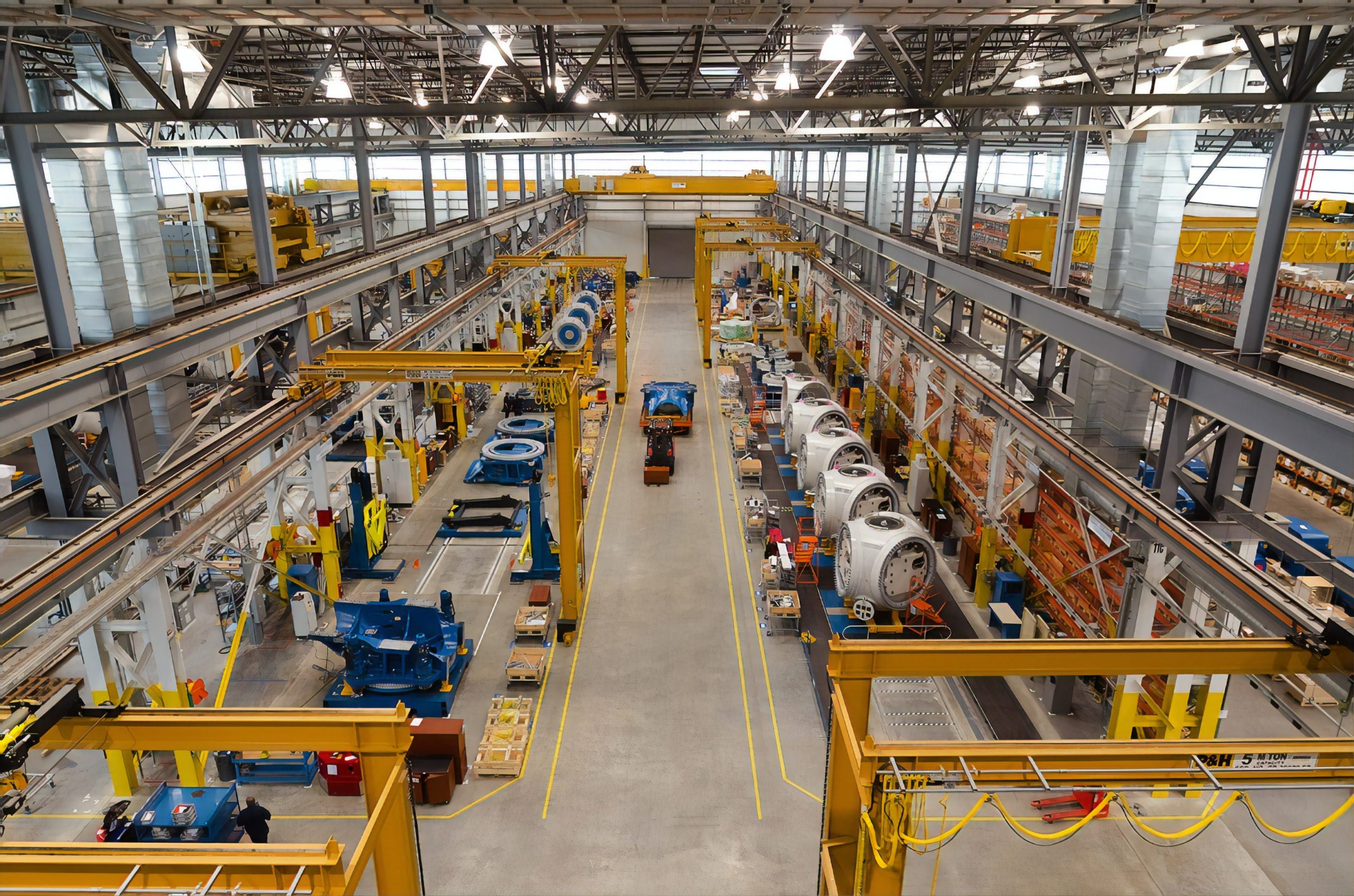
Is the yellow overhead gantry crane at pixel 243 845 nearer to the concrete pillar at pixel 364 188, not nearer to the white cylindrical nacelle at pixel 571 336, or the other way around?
the concrete pillar at pixel 364 188

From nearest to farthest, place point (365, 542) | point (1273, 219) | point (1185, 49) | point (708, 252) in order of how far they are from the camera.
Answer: point (1273, 219)
point (1185, 49)
point (365, 542)
point (708, 252)

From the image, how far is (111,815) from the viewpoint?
9875 millimetres

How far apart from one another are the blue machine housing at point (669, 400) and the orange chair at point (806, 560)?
9063 millimetres

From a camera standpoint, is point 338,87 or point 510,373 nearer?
point 338,87

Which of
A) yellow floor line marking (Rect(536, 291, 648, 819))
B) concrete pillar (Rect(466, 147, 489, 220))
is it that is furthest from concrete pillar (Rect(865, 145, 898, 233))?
concrete pillar (Rect(466, 147, 489, 220))

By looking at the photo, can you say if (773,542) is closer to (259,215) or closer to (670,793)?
(670,793)

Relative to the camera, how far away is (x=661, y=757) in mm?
11922

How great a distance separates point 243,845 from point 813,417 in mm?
18064

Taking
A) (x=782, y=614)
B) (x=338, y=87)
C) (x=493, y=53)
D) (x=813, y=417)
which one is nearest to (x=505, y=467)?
(x=813, y=417)

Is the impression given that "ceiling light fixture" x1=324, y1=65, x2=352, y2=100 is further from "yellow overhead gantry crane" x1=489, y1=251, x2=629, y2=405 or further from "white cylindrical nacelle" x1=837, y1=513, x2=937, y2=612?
"yellow overhead gantry crane" x1=489, y1=251, x2=629, y2=405

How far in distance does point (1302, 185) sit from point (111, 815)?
3285 centimetres

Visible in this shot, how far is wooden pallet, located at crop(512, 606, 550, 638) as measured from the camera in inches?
574

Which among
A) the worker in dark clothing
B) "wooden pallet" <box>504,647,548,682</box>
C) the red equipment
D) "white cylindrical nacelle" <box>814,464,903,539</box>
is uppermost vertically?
"white cylindrical nacelle" <box>814,464,903,539</box>

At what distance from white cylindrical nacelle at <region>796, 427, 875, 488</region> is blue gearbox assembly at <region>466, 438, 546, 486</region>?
23.3 feet
